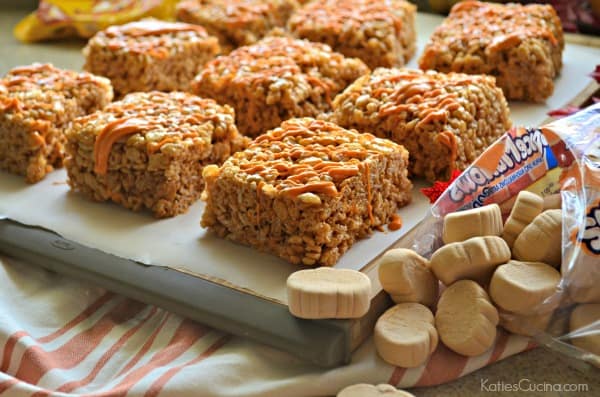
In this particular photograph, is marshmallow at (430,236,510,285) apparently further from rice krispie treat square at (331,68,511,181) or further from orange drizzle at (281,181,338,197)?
rice krispie treat square at (331,68,511,181)

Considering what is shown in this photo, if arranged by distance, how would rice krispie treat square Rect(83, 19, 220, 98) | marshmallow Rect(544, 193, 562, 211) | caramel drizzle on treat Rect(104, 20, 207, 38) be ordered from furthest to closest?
caramel drizzle on treat Rect(104, 20, 207, 38), rice krispie treat square Rect(83, 19, 220, 98), marshmallow Rect(544, 193, 562, 211)

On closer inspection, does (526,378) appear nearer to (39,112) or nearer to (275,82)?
(275,82)

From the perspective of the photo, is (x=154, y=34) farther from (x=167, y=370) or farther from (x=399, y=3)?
(x=167, y=370)

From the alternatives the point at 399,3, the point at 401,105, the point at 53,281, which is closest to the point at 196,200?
the point at 53,281

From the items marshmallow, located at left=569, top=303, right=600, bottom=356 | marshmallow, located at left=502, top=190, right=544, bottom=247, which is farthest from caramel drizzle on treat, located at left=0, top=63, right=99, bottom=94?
marshmallow, located at left=569, top=303, right=600, bottom=356

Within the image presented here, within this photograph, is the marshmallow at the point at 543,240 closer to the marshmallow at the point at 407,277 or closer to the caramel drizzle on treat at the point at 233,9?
the marshmallow at the point at 407,277

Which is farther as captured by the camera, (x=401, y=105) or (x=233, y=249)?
(x=401, y=105)
